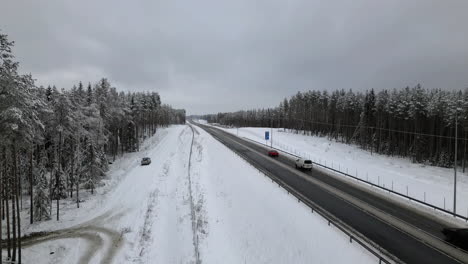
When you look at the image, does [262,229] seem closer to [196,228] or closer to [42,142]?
[196,228]

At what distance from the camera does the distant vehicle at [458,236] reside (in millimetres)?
14391

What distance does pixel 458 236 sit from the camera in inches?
577

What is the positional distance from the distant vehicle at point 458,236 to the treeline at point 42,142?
86.1ft

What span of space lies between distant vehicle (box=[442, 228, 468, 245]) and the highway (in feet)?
1.34

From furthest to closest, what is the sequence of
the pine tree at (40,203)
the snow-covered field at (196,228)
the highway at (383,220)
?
the pine tree at (40,203) → the snow-covered field at (196,228) → the highway at (383,220)

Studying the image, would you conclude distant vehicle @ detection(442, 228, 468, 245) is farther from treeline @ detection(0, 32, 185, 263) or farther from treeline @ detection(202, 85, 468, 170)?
treeline @ detection(202, 85, 468, 170)

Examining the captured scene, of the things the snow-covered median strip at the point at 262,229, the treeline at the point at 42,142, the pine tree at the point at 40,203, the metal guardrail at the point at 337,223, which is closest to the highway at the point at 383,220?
the metal guardrail at the point at 337,223

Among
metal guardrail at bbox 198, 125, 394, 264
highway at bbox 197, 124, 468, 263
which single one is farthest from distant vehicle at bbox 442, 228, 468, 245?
metal guardrail at bbox 198, 125, 394, 264

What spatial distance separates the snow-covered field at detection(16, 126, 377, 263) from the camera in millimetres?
16484

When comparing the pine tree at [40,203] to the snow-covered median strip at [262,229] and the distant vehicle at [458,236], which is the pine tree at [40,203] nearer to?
the snow-covered median strip at [262,229]

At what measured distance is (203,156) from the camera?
46688mm

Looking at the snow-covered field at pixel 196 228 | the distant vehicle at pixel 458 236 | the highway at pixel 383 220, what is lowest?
the snow-covered field at pixel 196 228

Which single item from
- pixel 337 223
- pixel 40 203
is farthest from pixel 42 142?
pixel 337 223

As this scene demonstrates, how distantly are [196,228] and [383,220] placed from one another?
14.6 m
